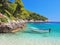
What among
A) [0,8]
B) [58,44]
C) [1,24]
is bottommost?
[58,44]

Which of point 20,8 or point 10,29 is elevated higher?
point 20,8

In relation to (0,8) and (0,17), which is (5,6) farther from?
(0,17)

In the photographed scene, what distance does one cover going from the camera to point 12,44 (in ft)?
52.2

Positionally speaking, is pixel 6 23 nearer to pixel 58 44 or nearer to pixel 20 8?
pixel 58 44

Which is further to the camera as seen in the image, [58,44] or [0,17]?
[0,17]

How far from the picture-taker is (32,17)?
518ft

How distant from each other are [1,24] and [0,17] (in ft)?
9.31

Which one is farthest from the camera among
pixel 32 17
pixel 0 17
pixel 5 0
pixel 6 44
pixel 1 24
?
pixel 32 17

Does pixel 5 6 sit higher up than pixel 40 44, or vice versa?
pixel 5 6

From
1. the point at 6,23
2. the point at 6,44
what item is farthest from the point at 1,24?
the point at 6,44

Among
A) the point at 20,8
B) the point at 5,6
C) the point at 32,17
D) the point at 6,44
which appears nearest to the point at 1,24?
the point at 6,44

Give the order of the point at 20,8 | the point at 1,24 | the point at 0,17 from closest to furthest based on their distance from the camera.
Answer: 1. the point at 1,24
2. the point at 0,17
3. the point at 20,8

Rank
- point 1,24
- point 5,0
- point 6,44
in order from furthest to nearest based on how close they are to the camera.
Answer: point 5,0, point 1,24, point 6,44

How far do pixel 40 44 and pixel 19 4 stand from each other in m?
42.2
